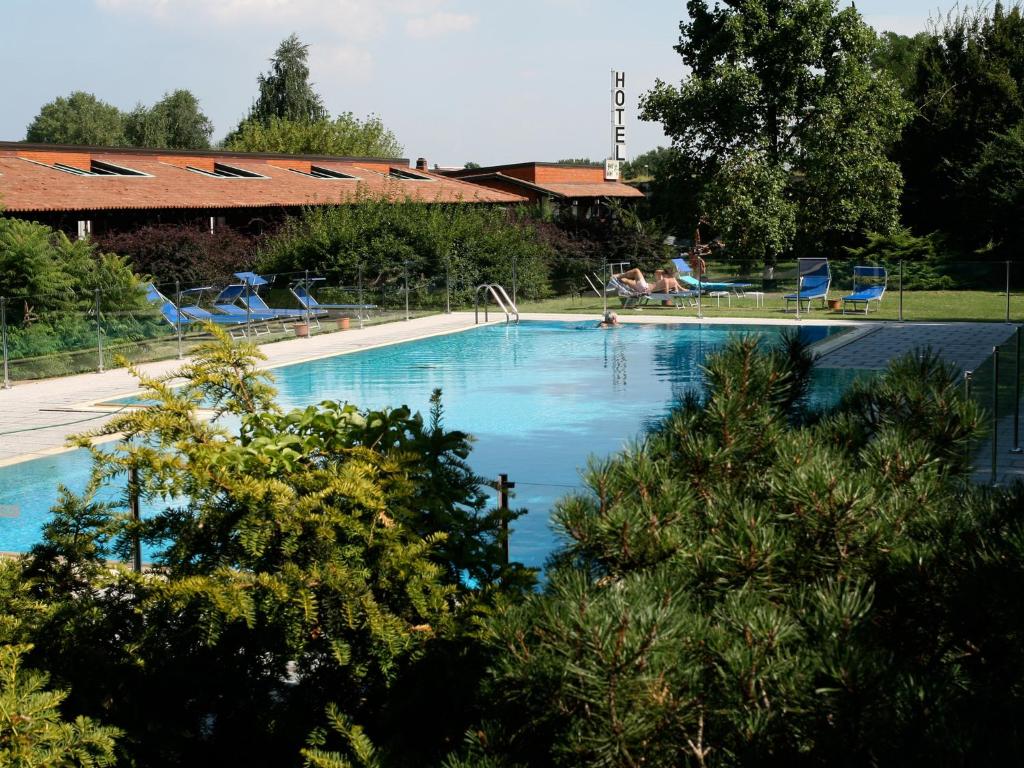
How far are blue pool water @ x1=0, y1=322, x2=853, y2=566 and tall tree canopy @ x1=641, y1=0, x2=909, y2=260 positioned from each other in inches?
327

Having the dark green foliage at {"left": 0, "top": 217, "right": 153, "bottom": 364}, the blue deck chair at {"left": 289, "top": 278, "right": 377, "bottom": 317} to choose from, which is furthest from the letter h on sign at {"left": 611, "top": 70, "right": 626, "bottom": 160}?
the dark green foliage at {"left": 0, "top": 217, "right": 153, "bottom": 364}

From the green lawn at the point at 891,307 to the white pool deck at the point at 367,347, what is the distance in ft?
2.92

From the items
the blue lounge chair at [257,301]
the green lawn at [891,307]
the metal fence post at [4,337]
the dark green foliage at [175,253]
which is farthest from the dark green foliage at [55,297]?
the green lawn at [891,307]

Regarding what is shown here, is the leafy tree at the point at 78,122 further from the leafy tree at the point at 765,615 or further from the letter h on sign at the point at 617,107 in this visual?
the leafy tree at the point at 765,615

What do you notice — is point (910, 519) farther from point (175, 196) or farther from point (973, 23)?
point (973, 23)

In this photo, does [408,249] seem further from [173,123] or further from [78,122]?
[78,122]

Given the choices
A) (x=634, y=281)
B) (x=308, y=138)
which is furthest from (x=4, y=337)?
(x=308, y=138)

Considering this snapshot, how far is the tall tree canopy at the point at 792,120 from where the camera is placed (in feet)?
103

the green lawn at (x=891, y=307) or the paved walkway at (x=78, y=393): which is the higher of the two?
the green lawn at (x=891, y=307)

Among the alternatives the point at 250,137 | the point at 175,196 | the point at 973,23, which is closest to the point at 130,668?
the point at 175,196

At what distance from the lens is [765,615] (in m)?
2.06

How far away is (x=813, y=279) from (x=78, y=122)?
81808 millimetres

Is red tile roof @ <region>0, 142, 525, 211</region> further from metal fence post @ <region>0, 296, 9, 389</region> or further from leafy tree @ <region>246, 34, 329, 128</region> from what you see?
leafy tree @ <region>246, 34, 329, 128</region>

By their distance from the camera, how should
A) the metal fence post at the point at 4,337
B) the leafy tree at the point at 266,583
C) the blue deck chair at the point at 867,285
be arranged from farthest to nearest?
the blue deck chair at the point at 867,285
the metal fence post at the point at 4,337
the leafy tree at the point at 266,583
